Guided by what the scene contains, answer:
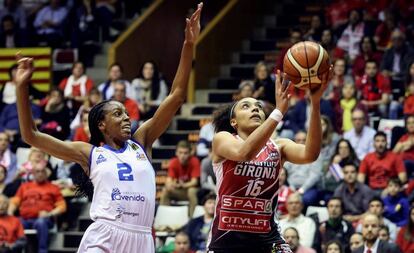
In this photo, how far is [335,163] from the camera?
15.7 meters

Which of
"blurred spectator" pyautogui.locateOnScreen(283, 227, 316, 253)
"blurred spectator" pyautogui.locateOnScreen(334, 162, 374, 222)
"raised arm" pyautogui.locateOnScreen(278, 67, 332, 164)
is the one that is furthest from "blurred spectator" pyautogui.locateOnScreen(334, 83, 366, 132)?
"raised arm" pyautogui.locateOnScreen(278, 67, 332, 164)

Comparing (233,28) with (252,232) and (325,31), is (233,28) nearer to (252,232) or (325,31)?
(325,31)

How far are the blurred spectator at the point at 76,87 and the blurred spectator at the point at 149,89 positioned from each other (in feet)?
2.67

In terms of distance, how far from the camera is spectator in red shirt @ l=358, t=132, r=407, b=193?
15.4m

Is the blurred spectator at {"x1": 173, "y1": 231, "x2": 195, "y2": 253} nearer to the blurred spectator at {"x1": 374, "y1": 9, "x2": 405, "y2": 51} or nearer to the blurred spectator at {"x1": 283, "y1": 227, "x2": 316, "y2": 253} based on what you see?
the blurred spectator at {"x1": 283, "y1": 227, "x2": 316, "y2": 253}

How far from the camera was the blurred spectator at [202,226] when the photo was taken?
1498 centimetres

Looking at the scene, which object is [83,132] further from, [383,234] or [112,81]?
[383,234]

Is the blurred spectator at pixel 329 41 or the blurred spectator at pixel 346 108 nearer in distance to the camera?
the blurred spectator at pixel 346 108


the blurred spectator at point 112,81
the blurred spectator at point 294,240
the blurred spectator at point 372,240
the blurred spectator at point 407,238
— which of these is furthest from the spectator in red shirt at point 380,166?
the blurred spectator at point 112,81

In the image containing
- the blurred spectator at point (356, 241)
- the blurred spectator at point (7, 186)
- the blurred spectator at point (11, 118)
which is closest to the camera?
the blurred spectator at point (356, 241)

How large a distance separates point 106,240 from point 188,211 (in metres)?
7.61

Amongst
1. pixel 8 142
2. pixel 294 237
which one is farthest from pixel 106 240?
pixel 8 142

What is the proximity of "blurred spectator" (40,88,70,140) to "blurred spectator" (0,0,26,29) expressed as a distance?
11.4ft

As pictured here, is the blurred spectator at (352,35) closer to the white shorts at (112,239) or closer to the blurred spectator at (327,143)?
the blurred spectator at (327,143)
